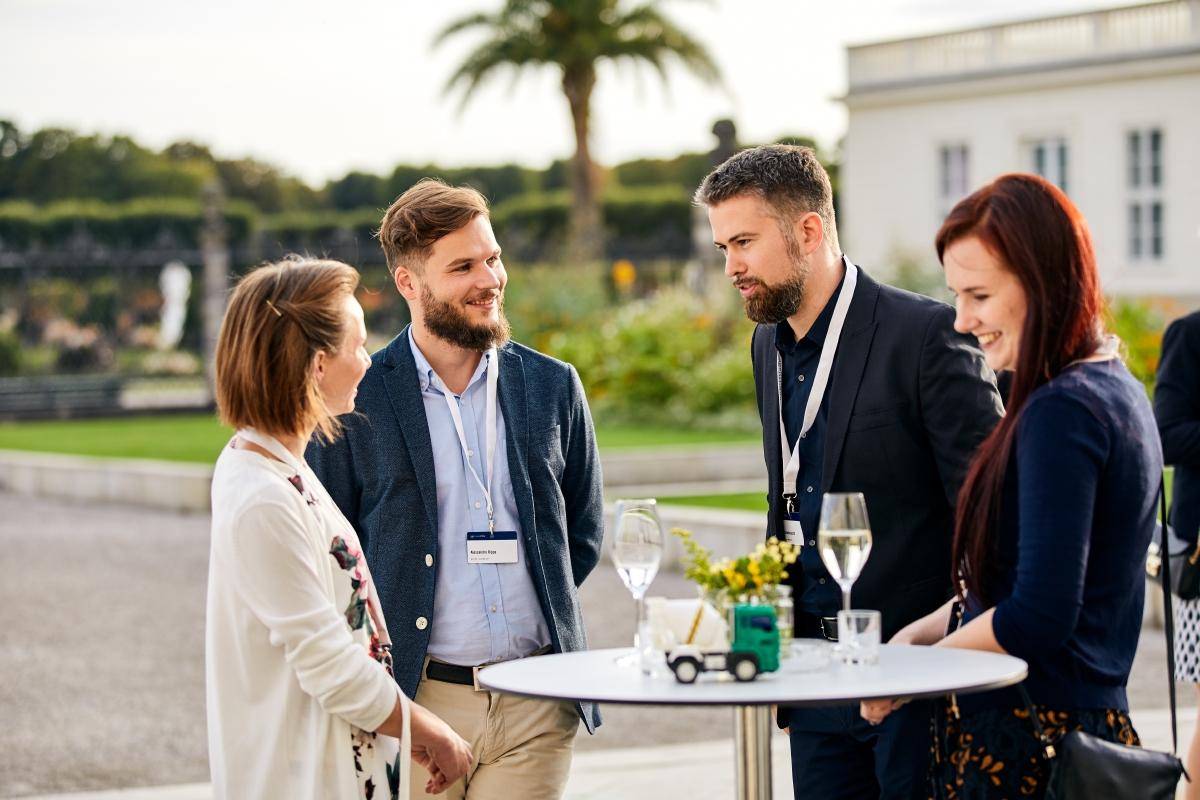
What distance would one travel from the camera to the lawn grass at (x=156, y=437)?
17.7 meters

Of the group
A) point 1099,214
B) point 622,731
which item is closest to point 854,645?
point 622,731

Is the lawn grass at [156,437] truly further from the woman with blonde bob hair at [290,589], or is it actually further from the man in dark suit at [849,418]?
the woman with blonde bob hair at [290,589]

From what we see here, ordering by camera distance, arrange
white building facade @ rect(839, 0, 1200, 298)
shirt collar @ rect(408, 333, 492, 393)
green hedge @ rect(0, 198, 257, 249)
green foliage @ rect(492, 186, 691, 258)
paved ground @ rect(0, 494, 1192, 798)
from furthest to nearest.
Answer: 1. green foliage @ rect(492, 186, 691, 258)
2. green hedge @ rect(0, 198, 257, 249)
3. white building facade @ rect(839, 0, 1200, 298)
4. paved ground @ rect(0, 494, 1192, 798)
5. shirt collar @ rect(408, 333, 492, 393)

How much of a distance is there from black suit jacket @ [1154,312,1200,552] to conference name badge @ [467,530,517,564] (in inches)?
94.4

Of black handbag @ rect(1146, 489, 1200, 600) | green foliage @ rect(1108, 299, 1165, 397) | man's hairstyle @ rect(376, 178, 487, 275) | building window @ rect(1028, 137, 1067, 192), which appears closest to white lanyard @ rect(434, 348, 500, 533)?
man's hairstyle @ rect(376, 178, 487, 275)

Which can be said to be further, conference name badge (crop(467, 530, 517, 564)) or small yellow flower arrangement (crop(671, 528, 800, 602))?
conference name badge (crop(467, 530, 517, 564))

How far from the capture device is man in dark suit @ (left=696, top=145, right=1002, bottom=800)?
358 cm

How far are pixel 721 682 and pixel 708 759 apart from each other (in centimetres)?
353

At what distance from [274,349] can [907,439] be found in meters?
1.42

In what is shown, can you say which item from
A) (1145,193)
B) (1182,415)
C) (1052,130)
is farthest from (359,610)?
(1052,130)

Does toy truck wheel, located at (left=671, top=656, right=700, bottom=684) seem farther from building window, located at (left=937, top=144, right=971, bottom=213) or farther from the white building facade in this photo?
building window, located at (left=937, top=144, right=971, bottom=213)

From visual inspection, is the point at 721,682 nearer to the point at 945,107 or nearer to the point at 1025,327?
the point at 1025,327

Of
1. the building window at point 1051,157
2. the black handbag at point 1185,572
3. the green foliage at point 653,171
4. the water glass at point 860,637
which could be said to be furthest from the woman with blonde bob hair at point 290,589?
the green foliage at point 653,171

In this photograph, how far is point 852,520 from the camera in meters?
2.99
